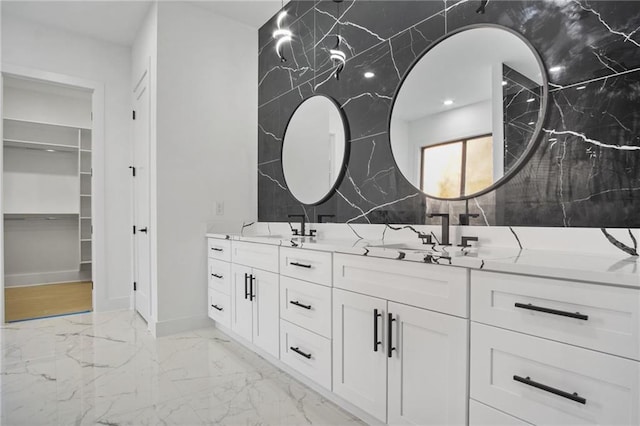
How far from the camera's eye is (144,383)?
210 cm

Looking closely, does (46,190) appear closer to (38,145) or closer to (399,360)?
(38,145)

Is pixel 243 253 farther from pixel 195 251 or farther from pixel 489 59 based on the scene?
pixel 489 59

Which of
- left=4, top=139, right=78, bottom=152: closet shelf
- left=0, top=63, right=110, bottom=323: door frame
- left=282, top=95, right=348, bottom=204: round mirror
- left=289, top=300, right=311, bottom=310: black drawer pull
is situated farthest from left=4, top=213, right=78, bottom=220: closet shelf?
left=289, top=300, right=311, bottom=310: black drawer pull

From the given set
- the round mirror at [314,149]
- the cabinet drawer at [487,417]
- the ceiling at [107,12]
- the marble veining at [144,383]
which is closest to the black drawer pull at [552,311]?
the cabinet drawer at [487,417]

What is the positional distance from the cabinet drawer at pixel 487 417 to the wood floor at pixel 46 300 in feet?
12.6

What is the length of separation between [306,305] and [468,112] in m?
1.33

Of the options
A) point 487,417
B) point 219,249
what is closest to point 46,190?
point 219,249

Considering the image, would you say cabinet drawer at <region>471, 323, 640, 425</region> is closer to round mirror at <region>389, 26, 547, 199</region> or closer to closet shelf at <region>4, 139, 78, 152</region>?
round mirror at <region>389, 26, 547, 199</region>

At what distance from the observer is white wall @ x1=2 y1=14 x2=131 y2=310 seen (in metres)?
3.50

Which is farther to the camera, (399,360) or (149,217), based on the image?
(149,217)

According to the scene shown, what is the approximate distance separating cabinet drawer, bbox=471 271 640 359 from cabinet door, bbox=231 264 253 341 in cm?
166

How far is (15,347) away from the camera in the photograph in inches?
104

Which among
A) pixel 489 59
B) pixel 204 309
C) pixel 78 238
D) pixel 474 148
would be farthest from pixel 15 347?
pixel 489 59

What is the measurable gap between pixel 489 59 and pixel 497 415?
5.01 ft
